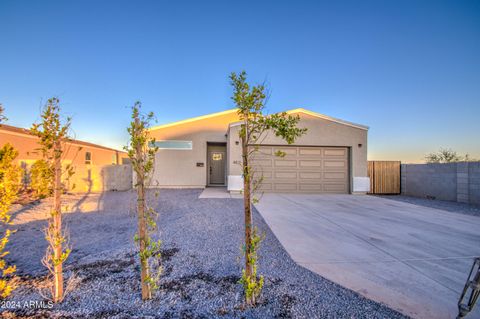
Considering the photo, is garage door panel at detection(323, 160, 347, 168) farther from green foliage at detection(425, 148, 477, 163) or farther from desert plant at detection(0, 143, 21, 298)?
green foliage at detection(425, 148, 477, 163)

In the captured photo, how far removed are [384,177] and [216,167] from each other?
9.83 m

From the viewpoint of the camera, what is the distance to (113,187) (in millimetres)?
11156

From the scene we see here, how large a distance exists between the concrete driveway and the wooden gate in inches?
179

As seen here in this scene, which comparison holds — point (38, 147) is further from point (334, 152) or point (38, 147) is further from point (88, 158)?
point (334, 152)

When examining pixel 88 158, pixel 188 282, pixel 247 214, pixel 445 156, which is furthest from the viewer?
pixel 88 158

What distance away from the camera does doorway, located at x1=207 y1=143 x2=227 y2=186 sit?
12.6m

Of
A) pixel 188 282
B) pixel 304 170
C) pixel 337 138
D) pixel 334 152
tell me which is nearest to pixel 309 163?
pixel 304 170

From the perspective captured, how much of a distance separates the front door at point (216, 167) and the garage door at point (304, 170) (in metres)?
3.44

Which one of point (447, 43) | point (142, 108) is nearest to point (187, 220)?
point (142, 108)

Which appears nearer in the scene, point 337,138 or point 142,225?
point 142,225

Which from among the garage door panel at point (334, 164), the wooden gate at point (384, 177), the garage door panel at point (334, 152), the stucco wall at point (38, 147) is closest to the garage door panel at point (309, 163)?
the garage door panel at point (334, 164)

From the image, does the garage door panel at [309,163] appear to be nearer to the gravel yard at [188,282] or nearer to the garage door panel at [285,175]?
the garage door panel at [285,175]

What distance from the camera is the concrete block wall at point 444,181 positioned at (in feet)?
26.7

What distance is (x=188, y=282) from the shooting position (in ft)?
7.97
